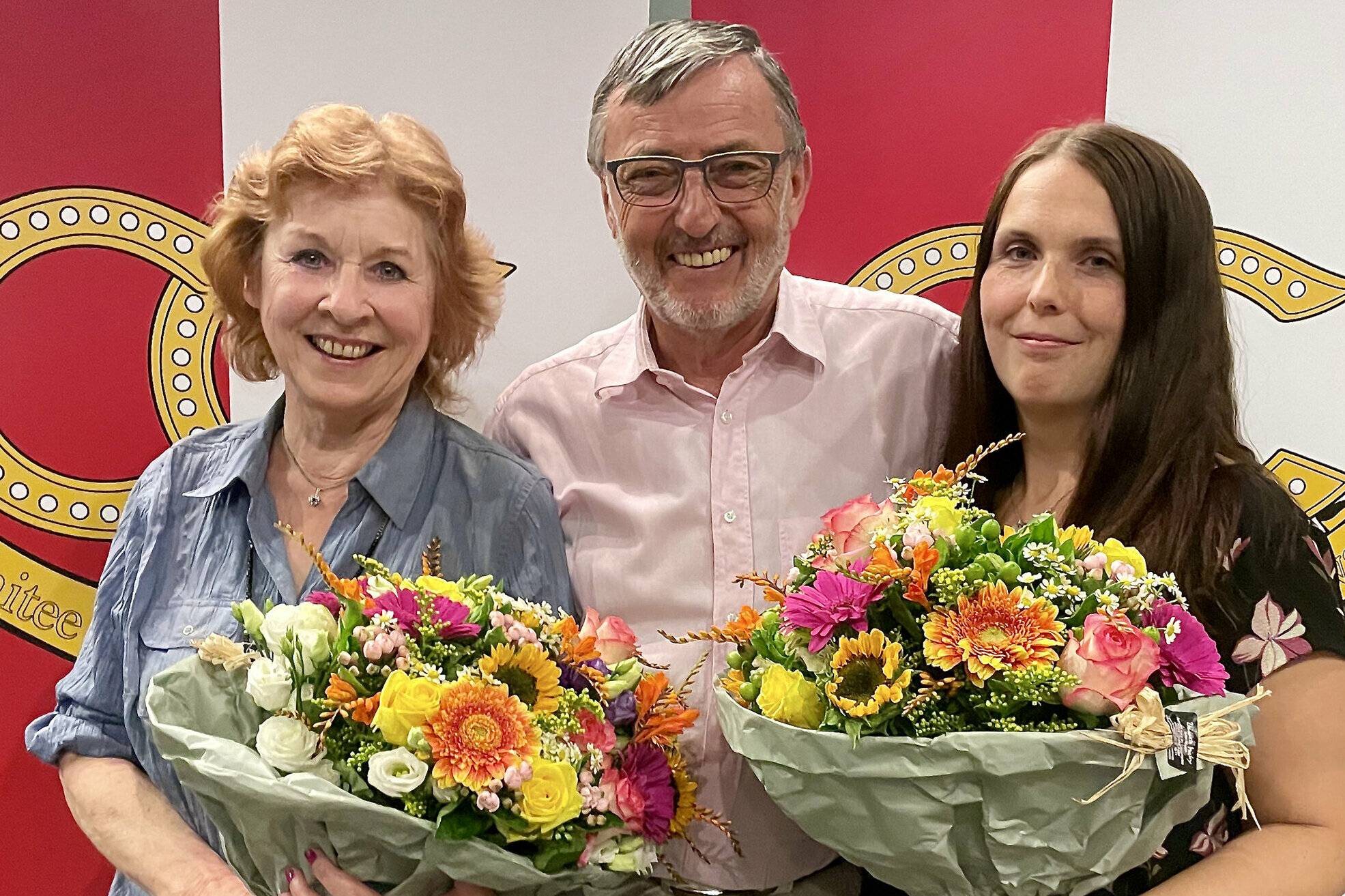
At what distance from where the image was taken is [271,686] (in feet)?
4.87

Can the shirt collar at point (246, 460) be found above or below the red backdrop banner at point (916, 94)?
below

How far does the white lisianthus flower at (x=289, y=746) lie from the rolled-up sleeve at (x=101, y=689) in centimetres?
67

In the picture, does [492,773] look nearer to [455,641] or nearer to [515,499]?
[455,641]

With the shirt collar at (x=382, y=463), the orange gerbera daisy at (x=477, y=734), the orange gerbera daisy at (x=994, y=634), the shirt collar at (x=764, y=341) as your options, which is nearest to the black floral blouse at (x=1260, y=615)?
the orange gerbera daisy at (x=994, y=634)

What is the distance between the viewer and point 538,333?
8.84 feet

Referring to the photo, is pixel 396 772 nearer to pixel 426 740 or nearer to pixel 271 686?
pixel 426 740

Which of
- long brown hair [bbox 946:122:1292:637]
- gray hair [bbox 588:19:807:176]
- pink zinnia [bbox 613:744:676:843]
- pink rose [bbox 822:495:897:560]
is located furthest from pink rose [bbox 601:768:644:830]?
gray hair [bbox 588:19:807:176]

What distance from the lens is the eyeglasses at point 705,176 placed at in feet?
6.88

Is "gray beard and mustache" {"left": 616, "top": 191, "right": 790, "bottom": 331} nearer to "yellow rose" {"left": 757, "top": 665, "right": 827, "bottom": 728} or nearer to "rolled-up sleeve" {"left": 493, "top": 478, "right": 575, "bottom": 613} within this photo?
"rolled-up sleeve" {"left": 493, "top": 478, "right": 575, "bottom": 613}

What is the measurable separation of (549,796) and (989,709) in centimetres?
54

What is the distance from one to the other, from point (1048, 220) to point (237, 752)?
1.40 metres

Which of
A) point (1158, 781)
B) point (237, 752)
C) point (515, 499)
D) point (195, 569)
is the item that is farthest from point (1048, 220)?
point (195, 569)

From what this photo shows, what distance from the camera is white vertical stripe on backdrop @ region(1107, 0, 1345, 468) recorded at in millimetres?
2514

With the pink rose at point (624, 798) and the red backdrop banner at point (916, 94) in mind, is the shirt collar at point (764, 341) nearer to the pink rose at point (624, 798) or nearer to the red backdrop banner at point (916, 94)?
the red backdrop banner at point (916, 94)
